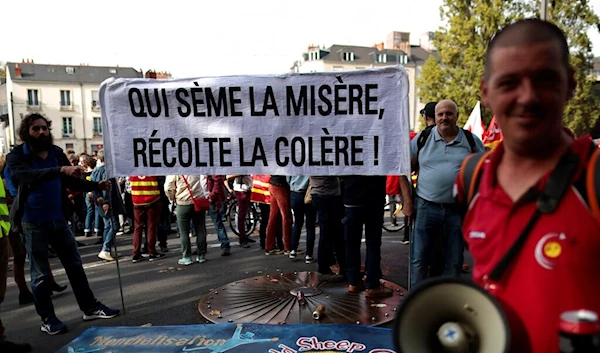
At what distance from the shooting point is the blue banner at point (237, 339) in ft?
11.5

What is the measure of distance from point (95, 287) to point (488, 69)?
613 centimetres

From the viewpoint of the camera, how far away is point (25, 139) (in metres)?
4.21

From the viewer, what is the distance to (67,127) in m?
51.7

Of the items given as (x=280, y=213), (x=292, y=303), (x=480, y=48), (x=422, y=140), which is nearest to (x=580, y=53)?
(x=480, y=48)

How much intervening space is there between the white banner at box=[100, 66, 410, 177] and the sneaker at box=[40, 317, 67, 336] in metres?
1.59

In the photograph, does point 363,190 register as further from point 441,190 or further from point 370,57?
point 370,57

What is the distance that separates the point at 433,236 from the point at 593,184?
3198mm

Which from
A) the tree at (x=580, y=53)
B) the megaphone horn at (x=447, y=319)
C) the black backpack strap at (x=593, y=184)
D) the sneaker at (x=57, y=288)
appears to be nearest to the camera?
the black backpack strap at (x=593, y=184)

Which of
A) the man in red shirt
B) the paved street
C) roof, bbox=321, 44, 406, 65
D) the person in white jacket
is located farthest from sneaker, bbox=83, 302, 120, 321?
roof, bbox=321, 44, 406, 65

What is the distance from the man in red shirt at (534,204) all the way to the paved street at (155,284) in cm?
375

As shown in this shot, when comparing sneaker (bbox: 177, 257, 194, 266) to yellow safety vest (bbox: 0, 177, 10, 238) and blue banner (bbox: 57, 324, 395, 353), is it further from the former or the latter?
yellow safety vest (bbox: 0, 177, 10, 238)

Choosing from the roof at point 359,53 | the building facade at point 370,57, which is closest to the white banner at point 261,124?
the building facade at point 370,57

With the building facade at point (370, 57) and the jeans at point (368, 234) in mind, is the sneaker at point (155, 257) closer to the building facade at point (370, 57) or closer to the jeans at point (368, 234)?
the jeans at point (368, 234)

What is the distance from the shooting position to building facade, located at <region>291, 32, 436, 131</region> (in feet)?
186
